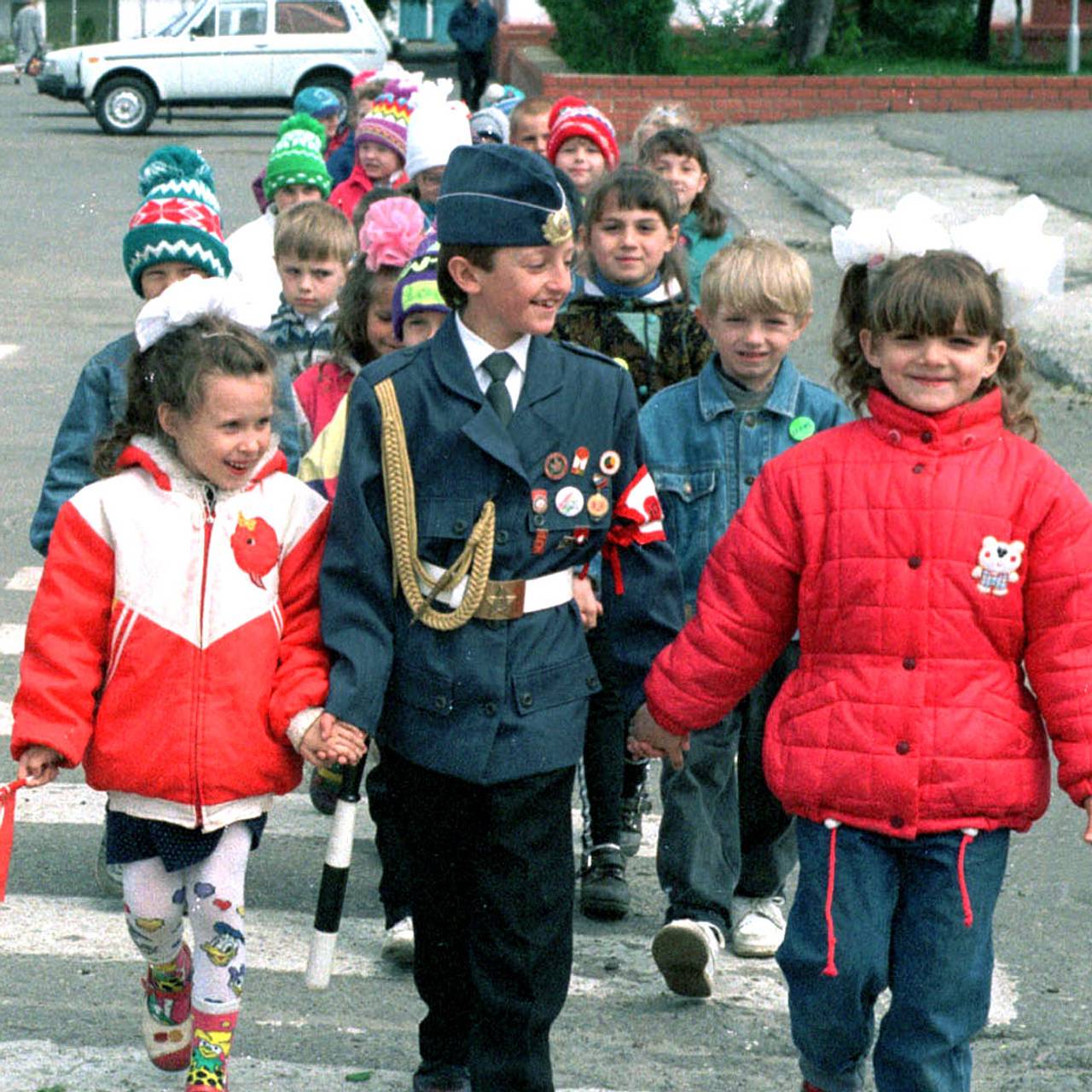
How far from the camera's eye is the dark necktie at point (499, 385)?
3.84 metres

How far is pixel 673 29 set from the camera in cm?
3188

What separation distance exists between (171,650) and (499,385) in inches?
30.8

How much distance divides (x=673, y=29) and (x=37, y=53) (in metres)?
20.3

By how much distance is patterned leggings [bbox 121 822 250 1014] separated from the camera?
13.0 feet

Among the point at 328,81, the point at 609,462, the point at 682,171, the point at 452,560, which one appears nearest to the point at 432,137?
the point at 682,171

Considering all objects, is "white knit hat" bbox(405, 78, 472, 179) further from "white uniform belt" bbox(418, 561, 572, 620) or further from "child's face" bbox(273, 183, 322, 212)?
"white uniform belt" bbox(418, 561, 572, 620)

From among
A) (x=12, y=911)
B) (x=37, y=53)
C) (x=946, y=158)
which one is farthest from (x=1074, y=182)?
(x=37, y=53)

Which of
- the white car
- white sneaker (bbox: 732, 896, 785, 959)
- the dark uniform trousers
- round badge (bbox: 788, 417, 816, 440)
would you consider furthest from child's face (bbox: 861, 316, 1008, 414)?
the white car

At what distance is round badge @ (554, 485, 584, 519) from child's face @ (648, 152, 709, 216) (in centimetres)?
350

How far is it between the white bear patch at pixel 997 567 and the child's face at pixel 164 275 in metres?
2.58

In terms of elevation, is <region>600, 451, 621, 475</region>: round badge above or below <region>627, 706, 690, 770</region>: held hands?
above

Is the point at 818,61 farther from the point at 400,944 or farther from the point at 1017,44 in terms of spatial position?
the point at 400,944

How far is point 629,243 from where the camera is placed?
17.9ft

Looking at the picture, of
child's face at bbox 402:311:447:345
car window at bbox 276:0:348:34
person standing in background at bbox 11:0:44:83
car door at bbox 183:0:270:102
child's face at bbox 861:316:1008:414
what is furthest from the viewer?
person standing in background at bbox 11:0:44:83
